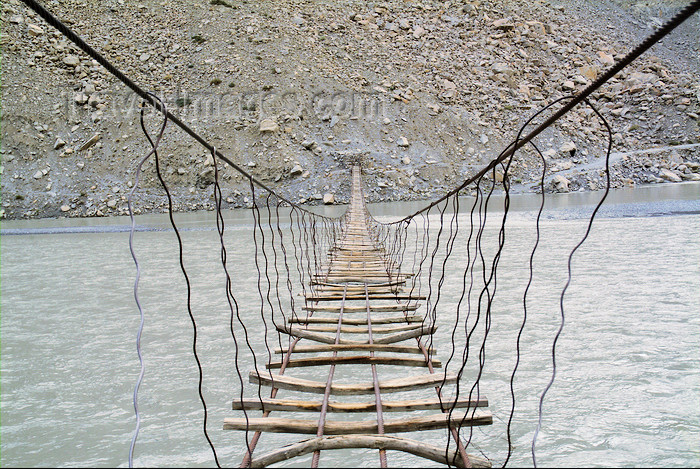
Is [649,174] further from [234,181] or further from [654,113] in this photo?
[234,181]

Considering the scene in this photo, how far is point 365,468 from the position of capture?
1.85 m

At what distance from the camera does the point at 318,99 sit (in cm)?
2119

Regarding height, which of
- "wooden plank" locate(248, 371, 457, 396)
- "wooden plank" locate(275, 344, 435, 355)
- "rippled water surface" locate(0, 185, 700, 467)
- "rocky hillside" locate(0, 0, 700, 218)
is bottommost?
"rippled water surface" locate(0, 185, 700, 467)

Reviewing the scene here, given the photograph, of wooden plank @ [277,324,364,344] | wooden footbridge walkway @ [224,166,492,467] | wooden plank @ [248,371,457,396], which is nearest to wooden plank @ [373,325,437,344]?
wooden footbridge walkway @ [224,166,492,467]

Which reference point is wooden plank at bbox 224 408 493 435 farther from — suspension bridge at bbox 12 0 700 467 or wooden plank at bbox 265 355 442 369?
wooden plank at bbox 265 355 442 369

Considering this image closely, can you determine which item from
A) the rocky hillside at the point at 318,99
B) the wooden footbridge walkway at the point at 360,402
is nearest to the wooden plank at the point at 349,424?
the wooden footbridge walkway at the point at 360,402

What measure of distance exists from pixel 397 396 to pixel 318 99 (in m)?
20.0

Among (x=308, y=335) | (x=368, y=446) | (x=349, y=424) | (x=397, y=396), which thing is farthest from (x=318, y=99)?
(x=368, y=446)

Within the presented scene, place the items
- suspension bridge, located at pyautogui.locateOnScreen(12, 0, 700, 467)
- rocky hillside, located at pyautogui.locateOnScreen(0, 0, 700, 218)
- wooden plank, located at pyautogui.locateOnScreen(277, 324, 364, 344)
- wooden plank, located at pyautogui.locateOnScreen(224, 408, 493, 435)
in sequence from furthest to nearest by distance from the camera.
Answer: rocky hillside, located at pyautogui.locateOnScreen(0, 0, 700, 218) < wooden plank, located at pyautogui.locateOnScreen(277, 324, 364, 344) < wooden plank, located at pyautogui.locateOnScreen(224, 408, 493, 435) < suspension bridge, located at pyautogui.locateOnScreen(12, 0, 700, 467)

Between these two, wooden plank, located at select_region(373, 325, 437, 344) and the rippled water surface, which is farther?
wooden plank, located at select_region(373, 325, 437, 344)

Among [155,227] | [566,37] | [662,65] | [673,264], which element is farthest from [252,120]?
[662,65]

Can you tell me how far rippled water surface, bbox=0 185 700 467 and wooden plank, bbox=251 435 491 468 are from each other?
0.24 metres

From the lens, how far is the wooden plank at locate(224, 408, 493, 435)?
1808 mm

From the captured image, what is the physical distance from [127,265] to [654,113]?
84.2ft
